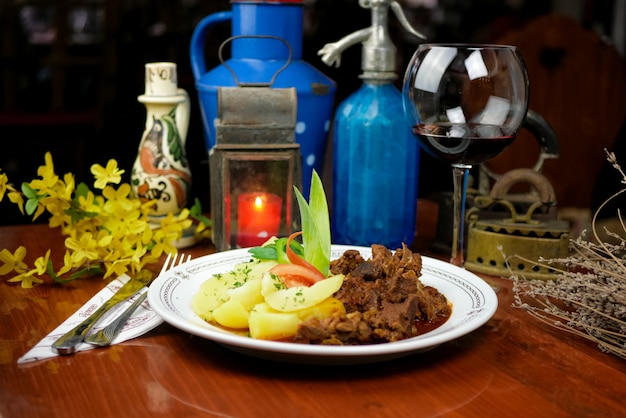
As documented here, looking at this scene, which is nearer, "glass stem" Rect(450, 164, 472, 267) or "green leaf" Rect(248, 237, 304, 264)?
"green leaf" Rect(248, 237, 304, 264)

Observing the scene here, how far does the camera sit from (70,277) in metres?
1.18

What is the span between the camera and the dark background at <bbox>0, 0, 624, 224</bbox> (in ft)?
11.5

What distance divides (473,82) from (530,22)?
1599mm

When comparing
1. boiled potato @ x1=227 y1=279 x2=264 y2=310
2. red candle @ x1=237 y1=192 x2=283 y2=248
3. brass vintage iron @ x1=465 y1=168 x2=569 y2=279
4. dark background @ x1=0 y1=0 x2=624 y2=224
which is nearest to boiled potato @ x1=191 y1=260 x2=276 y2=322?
boiled potato @ x1=227 y1=279 x2=264 y2=310

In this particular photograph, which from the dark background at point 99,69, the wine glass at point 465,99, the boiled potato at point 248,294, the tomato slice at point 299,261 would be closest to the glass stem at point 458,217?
the wine glass at point 465,99

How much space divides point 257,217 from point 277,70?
314mm

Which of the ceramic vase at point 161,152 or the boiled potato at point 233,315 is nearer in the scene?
the boiled potato at point 233,315

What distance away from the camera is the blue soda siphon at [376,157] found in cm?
139

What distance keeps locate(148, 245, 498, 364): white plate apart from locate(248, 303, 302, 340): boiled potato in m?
0.02

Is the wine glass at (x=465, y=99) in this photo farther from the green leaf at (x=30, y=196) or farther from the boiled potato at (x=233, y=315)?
the green leaf at (x=30, y=196)

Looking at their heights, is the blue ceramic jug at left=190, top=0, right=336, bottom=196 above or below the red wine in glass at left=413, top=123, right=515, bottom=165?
above

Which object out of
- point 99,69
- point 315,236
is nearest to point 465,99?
point 315,236

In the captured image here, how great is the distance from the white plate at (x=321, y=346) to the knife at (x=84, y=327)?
0.08 m

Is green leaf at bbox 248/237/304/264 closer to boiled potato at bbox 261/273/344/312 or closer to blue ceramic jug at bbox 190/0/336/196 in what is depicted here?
boiled potato at bbox 261/273/344/312
